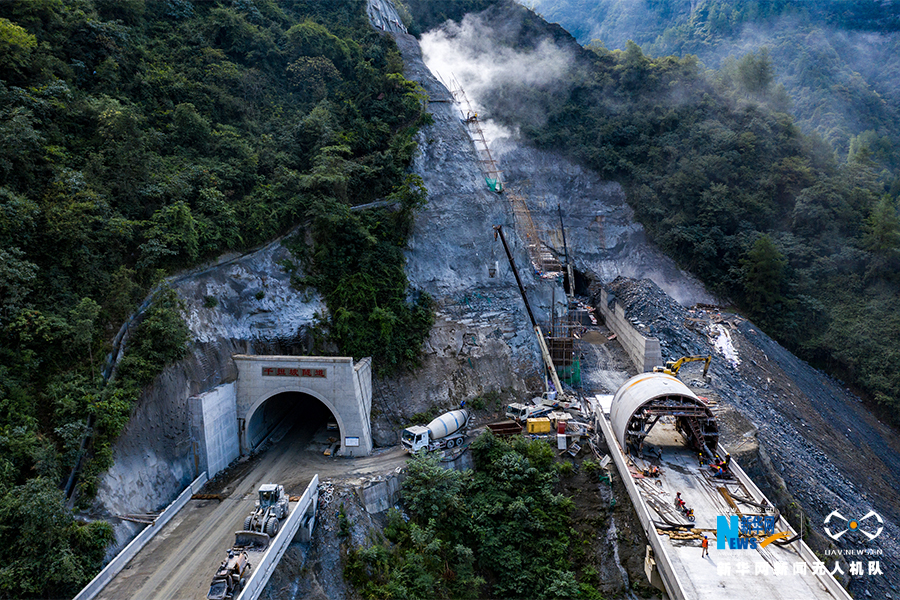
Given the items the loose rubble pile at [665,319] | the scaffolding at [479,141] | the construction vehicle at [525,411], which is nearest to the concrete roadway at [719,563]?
the construction vehicle at [525,411]

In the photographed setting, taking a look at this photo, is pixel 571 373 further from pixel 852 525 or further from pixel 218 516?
pixel 218 516

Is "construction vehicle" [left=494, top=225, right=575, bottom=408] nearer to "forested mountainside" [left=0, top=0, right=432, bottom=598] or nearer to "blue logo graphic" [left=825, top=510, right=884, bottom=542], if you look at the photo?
"forested mountainside" [left=0, top=0, right=432, bottom=598]

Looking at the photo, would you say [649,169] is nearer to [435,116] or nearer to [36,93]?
[435,116]

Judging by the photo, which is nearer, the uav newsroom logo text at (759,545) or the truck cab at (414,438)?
the uav newsroom logo text at (759,545)

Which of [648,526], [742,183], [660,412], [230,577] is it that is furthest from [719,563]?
[742,183]

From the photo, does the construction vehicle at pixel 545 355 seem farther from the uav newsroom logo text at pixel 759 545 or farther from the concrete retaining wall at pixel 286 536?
the concrete retaining wall at pixel 286 536

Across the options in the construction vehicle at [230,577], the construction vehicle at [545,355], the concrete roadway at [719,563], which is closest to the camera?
the construction vehicle at [230,577]

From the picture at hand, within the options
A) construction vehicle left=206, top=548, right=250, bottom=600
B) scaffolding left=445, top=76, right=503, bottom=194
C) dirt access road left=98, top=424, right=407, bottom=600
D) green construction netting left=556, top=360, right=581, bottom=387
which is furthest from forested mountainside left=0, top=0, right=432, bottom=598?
green construction netting left=556, top=360, right=581, bottom=387

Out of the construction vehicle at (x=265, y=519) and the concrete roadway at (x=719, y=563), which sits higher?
the construction vehicle at (x=265, y=519)
